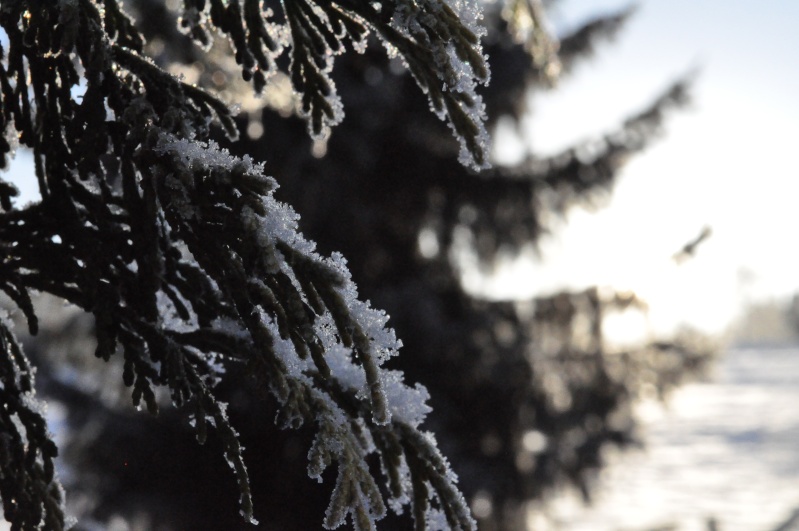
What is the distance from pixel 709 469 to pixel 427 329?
18.9m

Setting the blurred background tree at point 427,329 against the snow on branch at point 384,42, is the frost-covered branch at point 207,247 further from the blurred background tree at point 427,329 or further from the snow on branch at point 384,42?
the blurred background tree at point 427,329

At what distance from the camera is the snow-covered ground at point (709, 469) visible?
11.7 m

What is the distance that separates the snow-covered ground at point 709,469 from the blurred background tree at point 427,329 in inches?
50.7

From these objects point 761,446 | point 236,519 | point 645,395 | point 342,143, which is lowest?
point 236,519

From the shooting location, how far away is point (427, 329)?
26.4 feet

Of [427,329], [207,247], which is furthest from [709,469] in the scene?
[207,247]

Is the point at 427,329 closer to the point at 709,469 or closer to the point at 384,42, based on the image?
the point at 384,42

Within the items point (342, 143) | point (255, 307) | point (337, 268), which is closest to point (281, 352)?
point (255, 307)

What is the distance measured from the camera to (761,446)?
26828 millimetres

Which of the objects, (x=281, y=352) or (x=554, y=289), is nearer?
(x=281, y=352)

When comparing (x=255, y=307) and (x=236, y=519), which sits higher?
(x=236, y=519)

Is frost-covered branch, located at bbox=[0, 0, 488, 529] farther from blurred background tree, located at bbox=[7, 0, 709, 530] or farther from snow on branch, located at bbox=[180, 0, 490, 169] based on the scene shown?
blurred background tree, located at bbox=[7, 0, 709, 530]

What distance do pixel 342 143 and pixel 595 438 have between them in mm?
4645

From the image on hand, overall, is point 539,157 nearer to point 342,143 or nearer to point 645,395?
point 342,143
